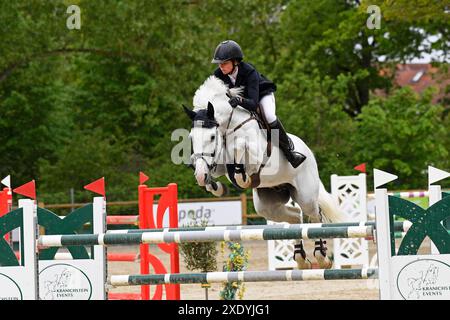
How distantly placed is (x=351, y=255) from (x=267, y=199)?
17.4 feet

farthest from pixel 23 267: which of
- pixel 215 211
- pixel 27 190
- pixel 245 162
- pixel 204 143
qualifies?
pixel 215 211

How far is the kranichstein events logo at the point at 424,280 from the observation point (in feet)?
15.6

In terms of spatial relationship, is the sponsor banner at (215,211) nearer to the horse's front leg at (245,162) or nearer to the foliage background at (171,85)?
the foliage background at (171,85)

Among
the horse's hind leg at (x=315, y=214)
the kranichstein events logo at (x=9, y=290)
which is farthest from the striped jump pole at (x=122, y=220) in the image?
the kranichstein events logo at (x=9, y=290)

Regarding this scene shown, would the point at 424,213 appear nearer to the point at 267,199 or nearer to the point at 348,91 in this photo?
the point at 267,199

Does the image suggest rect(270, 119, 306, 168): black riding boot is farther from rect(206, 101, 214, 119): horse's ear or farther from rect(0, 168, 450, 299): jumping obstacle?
rect(0, 168, 450, 299): jumping obstacle

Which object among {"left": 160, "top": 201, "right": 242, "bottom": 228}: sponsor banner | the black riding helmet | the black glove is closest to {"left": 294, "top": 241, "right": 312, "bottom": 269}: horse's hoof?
the black glove

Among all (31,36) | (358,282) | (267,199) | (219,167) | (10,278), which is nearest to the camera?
(10,278)

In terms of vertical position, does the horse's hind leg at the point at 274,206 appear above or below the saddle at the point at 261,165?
below

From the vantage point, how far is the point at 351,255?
1259 cm

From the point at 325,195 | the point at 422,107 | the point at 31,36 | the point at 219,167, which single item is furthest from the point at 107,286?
the point at 422,107

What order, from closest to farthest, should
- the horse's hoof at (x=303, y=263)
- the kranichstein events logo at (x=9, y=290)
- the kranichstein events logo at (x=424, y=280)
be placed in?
the kranichstein events logo at (x=424, y=280) → the kranichstein events logo at (x=9, y=290) → the horse's hoof at (x=303, y=263)

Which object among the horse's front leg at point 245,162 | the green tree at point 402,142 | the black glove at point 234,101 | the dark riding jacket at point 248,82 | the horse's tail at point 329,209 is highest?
the green tree at point 402,142

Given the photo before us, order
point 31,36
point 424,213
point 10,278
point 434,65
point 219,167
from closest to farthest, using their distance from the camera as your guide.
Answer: point 424,213
point 10,278
point 219,167
point 31,36
point 434,65
